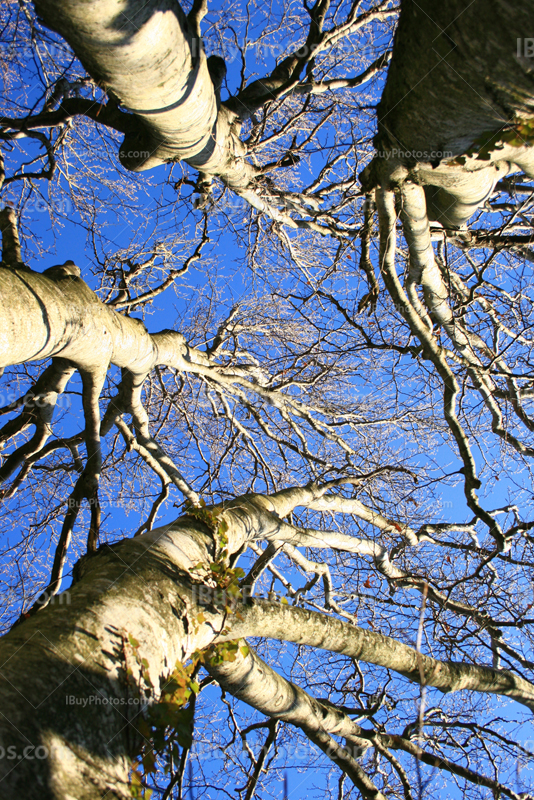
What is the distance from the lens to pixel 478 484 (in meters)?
3.09

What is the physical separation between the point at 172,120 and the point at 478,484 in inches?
118

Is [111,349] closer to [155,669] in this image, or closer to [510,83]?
[155,669]
